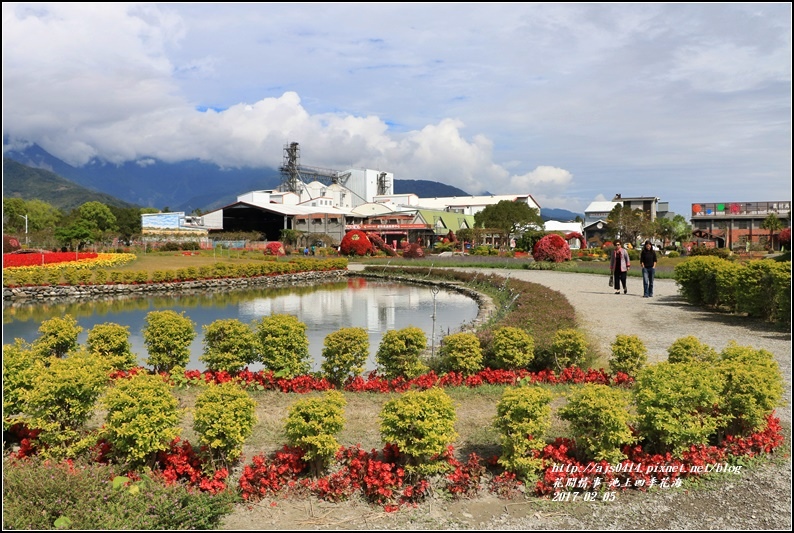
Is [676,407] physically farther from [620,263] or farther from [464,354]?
[620,263]

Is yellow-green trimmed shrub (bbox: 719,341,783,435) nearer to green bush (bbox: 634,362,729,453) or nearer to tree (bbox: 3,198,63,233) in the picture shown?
green bush (bbox: 634,362,729,453)

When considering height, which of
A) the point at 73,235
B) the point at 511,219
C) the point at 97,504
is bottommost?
the point at 97,504

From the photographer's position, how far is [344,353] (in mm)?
7918

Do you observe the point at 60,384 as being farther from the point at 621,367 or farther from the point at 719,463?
the point at 621,367

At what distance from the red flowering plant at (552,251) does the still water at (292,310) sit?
9.90 meters

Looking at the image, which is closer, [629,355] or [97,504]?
[97,504]

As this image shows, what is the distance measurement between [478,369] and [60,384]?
16.1 ft

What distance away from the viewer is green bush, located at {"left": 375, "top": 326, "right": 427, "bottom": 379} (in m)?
7.89

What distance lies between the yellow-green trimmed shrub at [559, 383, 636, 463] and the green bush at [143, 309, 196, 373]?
5.65 meters

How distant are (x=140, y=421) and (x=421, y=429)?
7.37ft

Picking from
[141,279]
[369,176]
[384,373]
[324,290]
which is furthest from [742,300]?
[369,176]

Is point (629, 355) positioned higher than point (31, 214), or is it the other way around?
point (31, 214)

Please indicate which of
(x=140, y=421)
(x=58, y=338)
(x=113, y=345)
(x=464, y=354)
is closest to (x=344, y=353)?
(x=464, y=354)

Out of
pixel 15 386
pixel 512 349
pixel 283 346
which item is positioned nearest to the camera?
pixel 15 386
